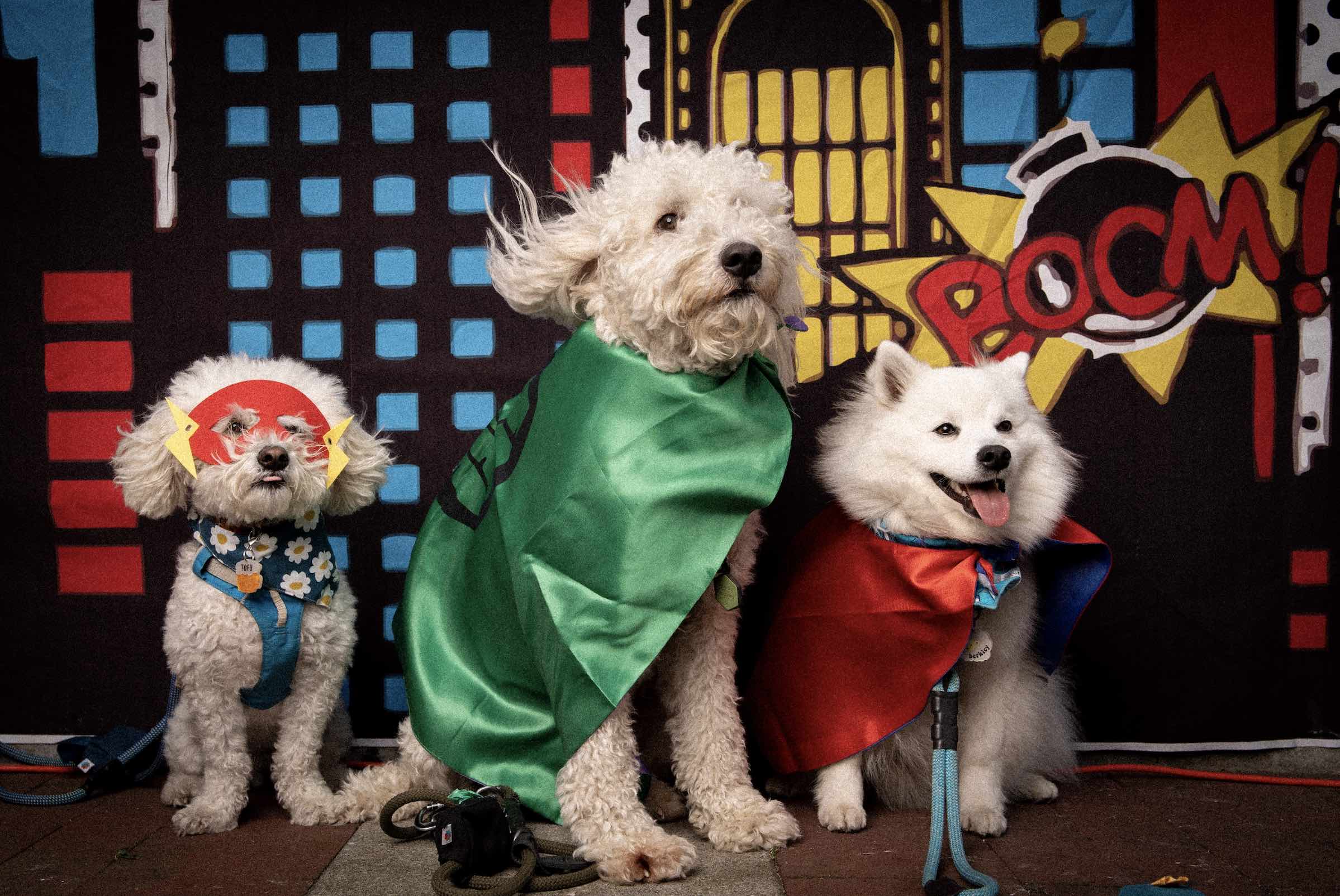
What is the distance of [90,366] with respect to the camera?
3209mm

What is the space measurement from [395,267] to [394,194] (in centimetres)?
24

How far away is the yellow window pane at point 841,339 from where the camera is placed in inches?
126

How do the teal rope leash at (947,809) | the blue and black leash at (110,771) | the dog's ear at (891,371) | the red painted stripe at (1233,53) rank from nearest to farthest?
the teal rope leash at (947,809), the dog's ear at (891,371), the blue and black leash at (110,771), the red painted stripe at (1233,53)

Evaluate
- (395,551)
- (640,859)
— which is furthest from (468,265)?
(640,859)

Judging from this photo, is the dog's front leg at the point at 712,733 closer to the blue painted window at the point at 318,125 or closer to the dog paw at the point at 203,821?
the dog paw at the point at 203,821

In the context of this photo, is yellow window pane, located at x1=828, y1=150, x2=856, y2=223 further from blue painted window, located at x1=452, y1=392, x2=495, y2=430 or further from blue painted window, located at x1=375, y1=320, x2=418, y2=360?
blue painted window, located at x1=375, y1=320, x2=418, y2=360

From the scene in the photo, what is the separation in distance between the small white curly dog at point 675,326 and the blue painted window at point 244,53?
1287 mm

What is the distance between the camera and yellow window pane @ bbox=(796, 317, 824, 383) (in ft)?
10.6

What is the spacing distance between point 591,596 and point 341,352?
154 cm

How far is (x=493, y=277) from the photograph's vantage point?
8.20ft

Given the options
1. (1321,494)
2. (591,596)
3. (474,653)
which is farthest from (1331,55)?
(474,653)

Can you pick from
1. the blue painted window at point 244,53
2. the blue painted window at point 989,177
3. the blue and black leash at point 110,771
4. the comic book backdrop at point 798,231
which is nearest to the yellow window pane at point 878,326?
the comic book backdrop at point 798,231

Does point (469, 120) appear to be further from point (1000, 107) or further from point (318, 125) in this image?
point (1000, 107)

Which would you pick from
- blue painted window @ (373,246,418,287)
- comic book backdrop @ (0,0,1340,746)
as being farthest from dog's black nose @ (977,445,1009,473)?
blue painted window @ (373,246,418,287)
